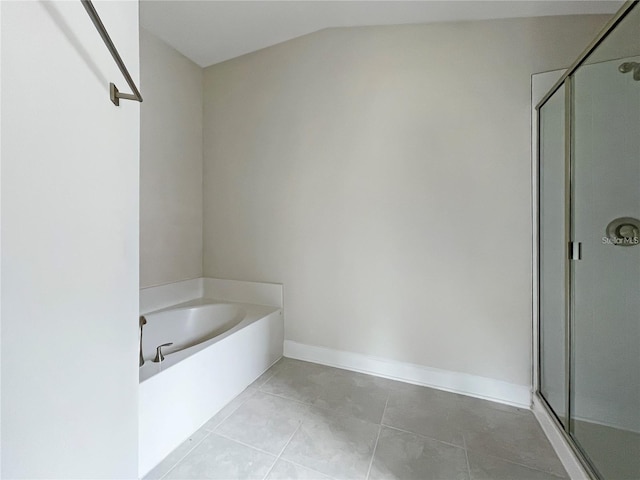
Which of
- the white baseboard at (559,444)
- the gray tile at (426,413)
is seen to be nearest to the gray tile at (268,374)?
the gray tile at (426,413)

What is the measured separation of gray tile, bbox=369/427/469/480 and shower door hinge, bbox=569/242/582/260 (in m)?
1.07

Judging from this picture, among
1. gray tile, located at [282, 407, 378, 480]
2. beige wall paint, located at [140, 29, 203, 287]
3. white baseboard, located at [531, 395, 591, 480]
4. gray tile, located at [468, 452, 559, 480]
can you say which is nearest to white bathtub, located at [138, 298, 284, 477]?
beige wall paint, located at [140, 29, 203, 287]

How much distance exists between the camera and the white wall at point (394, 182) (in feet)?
5.13

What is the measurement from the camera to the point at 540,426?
139cm

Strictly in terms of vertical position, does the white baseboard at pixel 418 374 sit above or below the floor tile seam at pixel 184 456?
above

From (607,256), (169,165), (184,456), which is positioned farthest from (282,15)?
(184,456)

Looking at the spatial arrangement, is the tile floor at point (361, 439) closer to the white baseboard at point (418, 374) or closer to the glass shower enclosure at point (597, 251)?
the white baseboard at point (418, 374)

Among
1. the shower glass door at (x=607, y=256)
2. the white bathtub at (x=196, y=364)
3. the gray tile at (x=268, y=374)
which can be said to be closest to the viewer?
the shower glass door at (x=607, y=256)

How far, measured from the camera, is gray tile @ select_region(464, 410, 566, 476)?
117 centimetres

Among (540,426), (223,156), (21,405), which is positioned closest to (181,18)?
(223,156)

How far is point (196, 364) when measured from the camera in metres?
1.35

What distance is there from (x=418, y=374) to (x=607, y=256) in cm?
120

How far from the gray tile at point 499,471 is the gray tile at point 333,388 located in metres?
0.46

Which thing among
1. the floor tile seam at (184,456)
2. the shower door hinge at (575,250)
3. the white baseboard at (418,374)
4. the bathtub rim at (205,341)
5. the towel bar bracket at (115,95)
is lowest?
the floor tile seam at (184,456)
